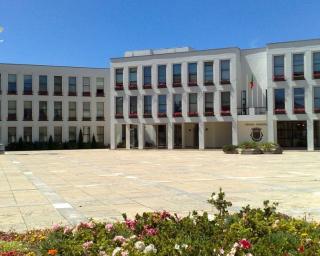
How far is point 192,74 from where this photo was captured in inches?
2259

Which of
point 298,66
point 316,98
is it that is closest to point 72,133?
point 298,66

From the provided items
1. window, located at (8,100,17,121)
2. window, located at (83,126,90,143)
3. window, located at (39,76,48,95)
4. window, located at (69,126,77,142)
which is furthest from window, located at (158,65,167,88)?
window, located at (8,100,17,121)

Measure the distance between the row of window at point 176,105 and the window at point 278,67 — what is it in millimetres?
6120

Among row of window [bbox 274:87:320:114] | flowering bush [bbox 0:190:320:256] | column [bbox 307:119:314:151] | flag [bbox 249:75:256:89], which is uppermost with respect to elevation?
flag [bbox 249:75:256:89]

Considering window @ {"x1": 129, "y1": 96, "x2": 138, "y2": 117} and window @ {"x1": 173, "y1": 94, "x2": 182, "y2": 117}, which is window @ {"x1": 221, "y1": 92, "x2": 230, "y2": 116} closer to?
window @ {"x1": 173, "y1": 94, "x2": 182, "y2": 117}

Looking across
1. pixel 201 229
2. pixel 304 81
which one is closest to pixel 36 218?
pixel 201 229

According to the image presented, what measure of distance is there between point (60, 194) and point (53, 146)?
54.3 metres

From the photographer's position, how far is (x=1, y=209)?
435 inches

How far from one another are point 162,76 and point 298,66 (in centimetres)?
1731

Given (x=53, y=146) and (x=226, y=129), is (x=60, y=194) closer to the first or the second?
(x=226, y=129)

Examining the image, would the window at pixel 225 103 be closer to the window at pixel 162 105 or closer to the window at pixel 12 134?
the window at pixel 162 105

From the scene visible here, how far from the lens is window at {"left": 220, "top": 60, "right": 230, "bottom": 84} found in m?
55.0

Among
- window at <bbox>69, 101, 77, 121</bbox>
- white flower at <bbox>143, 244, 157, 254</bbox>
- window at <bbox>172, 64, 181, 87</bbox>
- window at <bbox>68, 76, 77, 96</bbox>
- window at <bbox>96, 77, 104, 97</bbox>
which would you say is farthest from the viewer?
window at <bbox>96, 77, 104, 97</bbox>

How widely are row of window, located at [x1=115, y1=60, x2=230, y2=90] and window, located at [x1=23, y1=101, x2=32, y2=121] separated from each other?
50.2 ft
